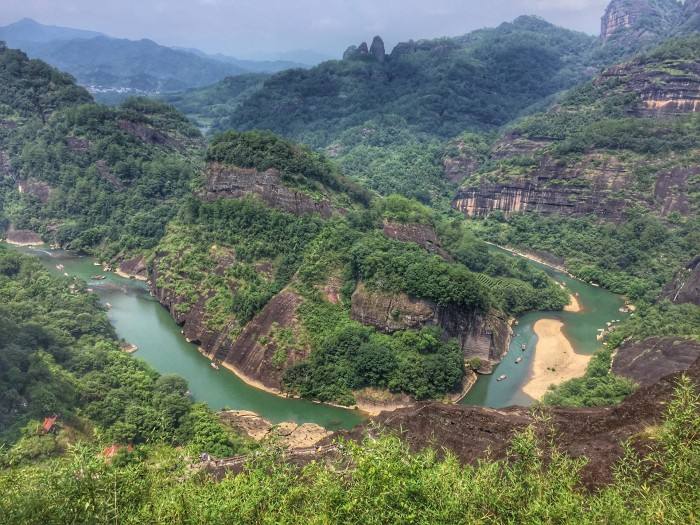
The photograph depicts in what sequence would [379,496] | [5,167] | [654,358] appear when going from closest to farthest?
[379,496]
[654,358]
[5,167]

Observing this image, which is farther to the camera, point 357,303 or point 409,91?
point 409,91

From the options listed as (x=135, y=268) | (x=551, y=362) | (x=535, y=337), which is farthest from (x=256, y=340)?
(x=135, y=268)

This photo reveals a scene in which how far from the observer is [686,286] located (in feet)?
169

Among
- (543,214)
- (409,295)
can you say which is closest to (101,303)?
(409,295)

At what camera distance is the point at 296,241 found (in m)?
53.8

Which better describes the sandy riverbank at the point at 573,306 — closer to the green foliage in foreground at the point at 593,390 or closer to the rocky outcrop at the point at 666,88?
the green foliage in foreground at the point at 593,390

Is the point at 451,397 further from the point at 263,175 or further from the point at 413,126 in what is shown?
the point at 413,126

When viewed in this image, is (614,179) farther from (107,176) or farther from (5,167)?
(5,167)

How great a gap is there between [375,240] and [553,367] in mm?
19583

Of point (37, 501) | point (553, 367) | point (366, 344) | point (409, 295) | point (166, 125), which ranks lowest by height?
point (553, 367)

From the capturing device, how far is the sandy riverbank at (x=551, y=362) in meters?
44.2

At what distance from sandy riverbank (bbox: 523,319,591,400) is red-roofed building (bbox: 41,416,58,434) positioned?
3328 cm

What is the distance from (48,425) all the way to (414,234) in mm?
38128

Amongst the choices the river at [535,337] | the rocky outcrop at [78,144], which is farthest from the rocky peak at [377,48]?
the river at [535,337]
